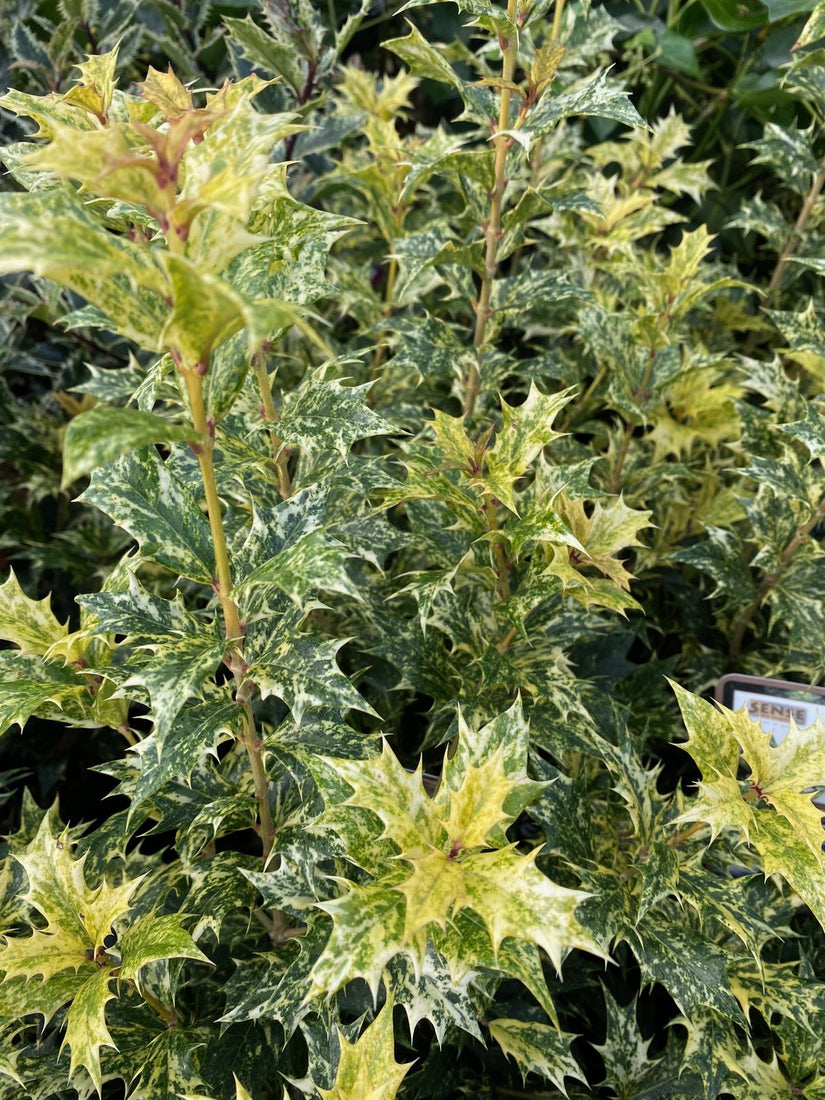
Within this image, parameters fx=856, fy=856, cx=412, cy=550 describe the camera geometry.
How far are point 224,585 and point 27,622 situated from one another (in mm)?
330

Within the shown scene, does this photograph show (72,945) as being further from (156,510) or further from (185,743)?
(156,510)

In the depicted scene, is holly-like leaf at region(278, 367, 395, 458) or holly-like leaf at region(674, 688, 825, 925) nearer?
holly-like leaf at region(674, 688, 825, 925)

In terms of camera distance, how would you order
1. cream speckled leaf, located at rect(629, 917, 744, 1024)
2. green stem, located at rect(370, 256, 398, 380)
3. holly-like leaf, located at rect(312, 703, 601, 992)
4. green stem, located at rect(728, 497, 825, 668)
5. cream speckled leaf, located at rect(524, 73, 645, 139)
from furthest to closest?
green stem, located at rect(370, 256, 398, 380) < green stem, located at rect(728, 497, 825, 668) < cream speckled leaf, located at rect(524, 73, 645, 139) < cream speckled leaf, located at rect(629, 917, 744, 1024) < holly-like leaf, located at rect(312, 703, 601, 992)

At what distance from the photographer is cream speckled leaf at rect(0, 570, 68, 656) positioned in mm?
956

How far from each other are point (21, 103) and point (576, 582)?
31.2 inches

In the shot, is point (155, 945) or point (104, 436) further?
point (155, 945)

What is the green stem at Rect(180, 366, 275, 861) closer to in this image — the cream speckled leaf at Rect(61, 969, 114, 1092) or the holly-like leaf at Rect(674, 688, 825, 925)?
the cream speckled leaf at Rect(61, 969, 114, 1092)

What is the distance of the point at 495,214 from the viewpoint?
1.22 metres

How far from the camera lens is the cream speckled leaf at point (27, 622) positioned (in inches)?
37.6

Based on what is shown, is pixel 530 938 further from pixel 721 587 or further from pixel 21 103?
pixel 21 103

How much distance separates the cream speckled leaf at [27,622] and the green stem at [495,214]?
0.70 meters

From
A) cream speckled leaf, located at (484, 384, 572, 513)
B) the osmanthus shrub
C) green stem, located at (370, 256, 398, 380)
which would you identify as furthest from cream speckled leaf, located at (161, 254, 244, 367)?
green stem, located at (370, 256, 398, 380)

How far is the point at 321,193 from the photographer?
158 centimetres

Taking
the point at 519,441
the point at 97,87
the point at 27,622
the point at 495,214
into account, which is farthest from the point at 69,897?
the point at 495,214
